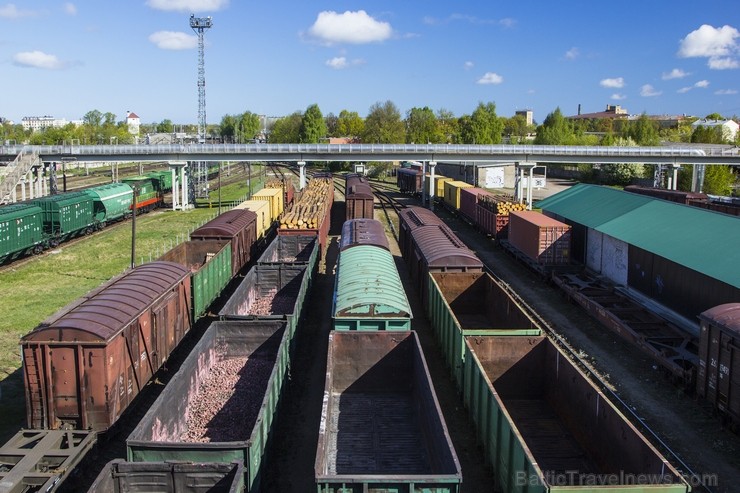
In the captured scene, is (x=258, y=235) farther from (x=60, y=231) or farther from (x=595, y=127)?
(x=595, y=127)

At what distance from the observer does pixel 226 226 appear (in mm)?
28828

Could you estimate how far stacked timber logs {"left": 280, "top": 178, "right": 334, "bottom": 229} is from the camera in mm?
32125

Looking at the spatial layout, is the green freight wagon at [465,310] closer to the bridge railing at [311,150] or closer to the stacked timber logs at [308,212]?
the stacked timber logs at [308,212]

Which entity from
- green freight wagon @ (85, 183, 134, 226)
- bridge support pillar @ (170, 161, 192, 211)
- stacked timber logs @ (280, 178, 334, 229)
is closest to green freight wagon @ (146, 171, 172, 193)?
bridge support pillar @ (170, 161, 192, 211)

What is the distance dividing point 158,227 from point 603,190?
35717 millimetres

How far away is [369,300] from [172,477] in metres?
8.48

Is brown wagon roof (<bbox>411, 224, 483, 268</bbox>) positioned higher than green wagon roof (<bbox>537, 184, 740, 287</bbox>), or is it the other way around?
green wagon roof (<bbox>537, 184, 740, 287</bbox>)

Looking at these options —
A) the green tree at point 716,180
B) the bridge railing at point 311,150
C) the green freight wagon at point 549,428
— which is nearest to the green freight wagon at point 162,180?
the bridge railing at point 311,150

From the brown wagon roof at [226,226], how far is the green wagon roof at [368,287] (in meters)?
7.31

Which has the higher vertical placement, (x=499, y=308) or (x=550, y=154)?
(x=550, y=154)

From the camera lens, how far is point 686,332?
2094 centimetres

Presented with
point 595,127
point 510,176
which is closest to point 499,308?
point 510,176

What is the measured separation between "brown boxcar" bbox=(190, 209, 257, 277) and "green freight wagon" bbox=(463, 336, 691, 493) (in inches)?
→ 620

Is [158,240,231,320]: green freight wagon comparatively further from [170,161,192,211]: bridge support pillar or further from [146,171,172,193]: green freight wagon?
[146,171,172,193]: green freight wagon
